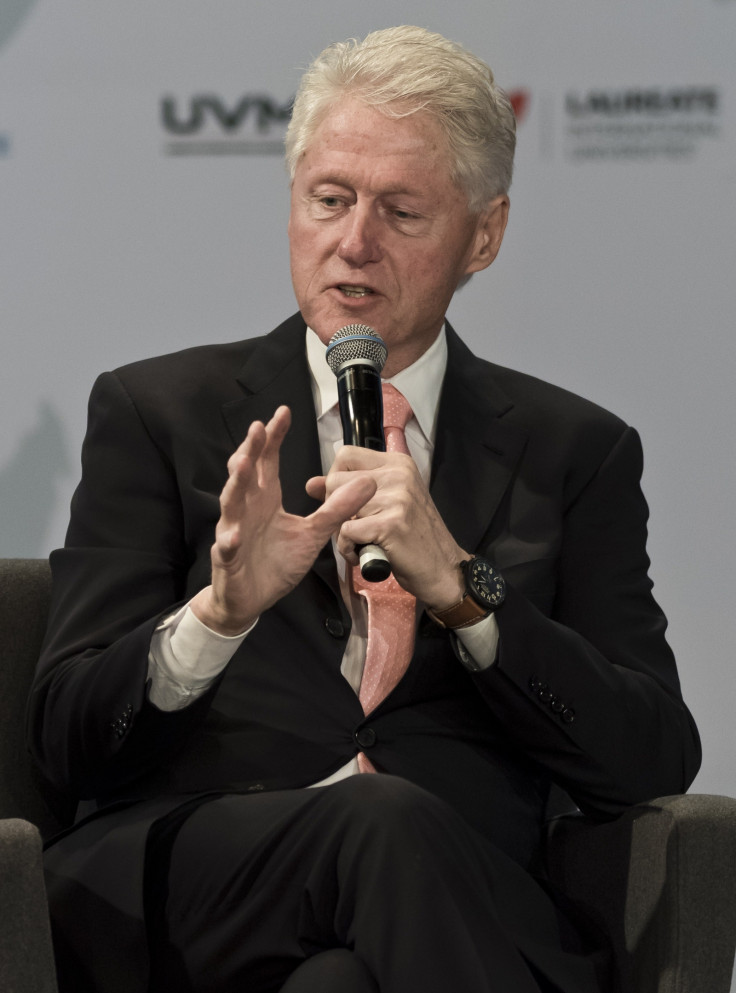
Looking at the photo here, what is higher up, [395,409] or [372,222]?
[372,222]

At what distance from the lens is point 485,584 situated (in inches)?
72.7

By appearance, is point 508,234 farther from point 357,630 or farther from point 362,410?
point 362,410

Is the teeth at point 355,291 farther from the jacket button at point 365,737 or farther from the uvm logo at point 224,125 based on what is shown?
the uvm logo at point 224,125

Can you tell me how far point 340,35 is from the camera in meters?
3.04

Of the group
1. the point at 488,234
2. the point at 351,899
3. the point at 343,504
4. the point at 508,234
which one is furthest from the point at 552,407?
the point at 351,899

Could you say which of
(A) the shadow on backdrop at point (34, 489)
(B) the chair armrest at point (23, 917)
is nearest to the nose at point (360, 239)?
(B) the chair armrest at point (23, 917)

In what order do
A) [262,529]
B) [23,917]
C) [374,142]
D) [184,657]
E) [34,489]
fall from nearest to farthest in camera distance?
[23,917], [262,529], [184,657], [374,142], [34,489]

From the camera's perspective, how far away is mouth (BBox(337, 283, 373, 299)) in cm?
212

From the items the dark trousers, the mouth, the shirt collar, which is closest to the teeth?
the mouth

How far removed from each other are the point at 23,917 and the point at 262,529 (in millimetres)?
498

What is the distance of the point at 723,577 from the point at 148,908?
1696 millimetres

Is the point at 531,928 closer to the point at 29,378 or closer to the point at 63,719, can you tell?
the point at 63,719

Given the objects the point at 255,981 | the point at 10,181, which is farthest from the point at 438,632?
the point at 10,181

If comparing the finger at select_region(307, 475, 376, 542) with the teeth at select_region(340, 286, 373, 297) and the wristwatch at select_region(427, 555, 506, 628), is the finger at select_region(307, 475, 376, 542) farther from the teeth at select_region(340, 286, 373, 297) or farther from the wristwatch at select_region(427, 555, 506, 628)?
the teeth at select_region(340, 286, 373, 297)
